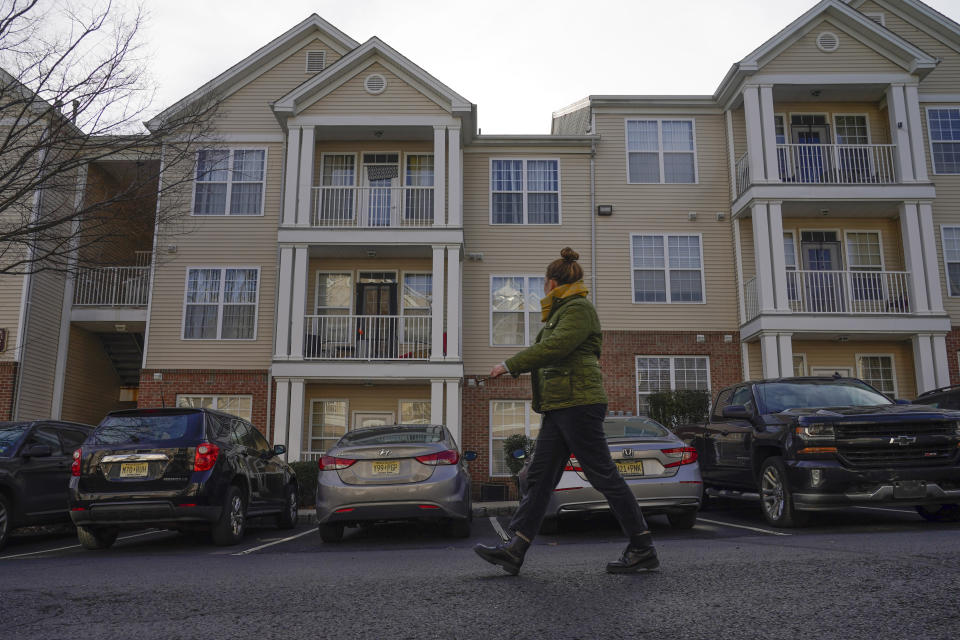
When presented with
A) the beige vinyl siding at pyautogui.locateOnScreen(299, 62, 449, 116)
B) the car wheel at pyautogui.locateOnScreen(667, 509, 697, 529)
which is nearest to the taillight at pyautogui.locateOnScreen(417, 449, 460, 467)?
the car wheel at pyautogui.locateOnScreen(667, 509, 697, 529)

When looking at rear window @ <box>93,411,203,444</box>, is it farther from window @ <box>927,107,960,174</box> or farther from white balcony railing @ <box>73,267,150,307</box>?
window @ <box>927,107,960,174</box>

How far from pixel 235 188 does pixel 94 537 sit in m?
13.2

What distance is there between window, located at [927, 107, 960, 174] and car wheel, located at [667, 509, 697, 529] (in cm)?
1578

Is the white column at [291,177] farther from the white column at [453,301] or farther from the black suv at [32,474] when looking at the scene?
the black suv at [32,474]

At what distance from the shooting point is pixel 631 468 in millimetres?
8328

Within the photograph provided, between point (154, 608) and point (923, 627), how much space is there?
12.0ft

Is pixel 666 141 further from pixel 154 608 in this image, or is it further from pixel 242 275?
pixel 154 608

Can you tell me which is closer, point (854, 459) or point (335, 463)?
point (854, 459)

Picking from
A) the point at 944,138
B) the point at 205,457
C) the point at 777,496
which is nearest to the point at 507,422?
the point at 777,496

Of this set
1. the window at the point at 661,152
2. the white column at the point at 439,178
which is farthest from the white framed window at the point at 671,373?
the white column at the point at 439,178

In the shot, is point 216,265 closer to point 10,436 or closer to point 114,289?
point 114,289

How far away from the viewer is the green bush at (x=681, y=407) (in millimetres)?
17188

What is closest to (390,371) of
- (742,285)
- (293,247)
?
(293,247)

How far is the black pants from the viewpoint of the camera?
4.64m
